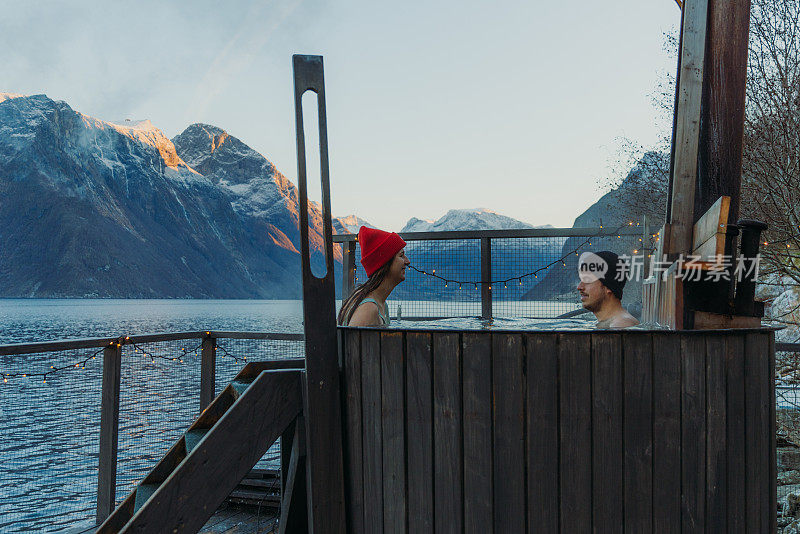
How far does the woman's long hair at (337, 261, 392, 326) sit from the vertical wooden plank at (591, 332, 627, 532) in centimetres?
128

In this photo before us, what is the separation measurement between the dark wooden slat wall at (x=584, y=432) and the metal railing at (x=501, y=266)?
3.10 meters

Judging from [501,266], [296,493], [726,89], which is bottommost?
[296,493]

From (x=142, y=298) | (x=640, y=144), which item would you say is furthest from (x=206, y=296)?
(x=640, y=144)

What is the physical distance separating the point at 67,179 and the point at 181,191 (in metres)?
35.9

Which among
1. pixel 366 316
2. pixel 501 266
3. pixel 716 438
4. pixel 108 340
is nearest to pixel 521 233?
pixel 501 266

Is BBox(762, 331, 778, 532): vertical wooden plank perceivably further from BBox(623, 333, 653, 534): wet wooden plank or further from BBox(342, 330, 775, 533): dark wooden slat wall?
BBox(623, 333, 653, 534): wet wooden plank

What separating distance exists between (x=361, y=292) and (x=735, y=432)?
5.76ft

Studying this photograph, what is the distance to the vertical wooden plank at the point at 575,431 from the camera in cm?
189

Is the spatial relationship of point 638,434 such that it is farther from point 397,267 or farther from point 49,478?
point 49,478

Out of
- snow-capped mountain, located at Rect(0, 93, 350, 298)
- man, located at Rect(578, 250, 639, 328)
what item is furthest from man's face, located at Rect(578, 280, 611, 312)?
snow-capped mountain, located at Rect(0, 93, 350, 298)

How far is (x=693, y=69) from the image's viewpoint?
2613 millimetres

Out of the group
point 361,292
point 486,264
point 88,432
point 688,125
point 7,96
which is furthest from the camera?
point 7,96

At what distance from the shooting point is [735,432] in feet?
6.50

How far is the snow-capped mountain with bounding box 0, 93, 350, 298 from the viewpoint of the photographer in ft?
426
